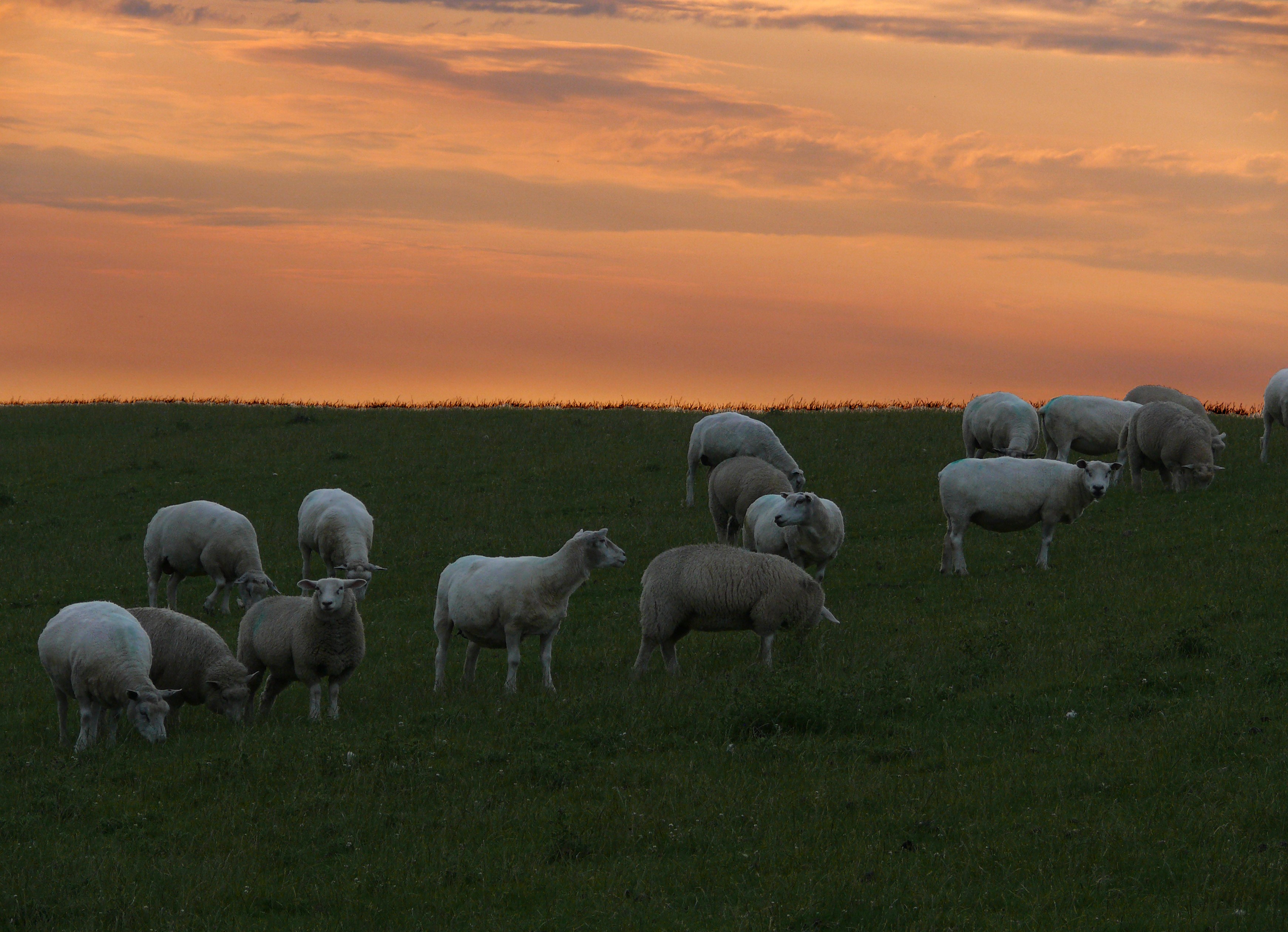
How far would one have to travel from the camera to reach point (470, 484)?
32094mm

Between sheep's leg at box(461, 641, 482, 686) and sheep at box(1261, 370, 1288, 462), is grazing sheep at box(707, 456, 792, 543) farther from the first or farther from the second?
sheep at box(1261, 370, 1288, 462)

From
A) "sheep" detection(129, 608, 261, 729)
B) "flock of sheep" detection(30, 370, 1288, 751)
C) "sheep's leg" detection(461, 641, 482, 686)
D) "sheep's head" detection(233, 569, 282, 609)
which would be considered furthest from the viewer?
"sheep's head" detection(233, 569, 282, 609)

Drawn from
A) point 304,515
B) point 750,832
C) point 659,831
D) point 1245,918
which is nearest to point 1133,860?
point 1245,918

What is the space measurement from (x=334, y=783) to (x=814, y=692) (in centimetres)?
462

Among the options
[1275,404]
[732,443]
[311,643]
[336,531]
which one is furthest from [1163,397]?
[311,643]

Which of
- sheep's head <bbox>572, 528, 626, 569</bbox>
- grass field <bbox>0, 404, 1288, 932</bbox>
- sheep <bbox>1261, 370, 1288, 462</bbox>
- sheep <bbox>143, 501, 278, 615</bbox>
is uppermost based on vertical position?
sheep <bbox>1261, 370, 1288, 462</bbox>

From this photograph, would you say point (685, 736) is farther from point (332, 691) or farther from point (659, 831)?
point (332, 691)

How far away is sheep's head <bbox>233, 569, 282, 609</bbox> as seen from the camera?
1927 cm

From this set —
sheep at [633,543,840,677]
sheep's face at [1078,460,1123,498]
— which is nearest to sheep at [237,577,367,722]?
sheep at [633,543,840,677]

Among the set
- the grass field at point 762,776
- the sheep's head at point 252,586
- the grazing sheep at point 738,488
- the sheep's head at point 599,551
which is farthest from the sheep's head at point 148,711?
the grazing sheep at point 738,488

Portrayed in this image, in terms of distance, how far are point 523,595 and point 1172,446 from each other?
15841mm

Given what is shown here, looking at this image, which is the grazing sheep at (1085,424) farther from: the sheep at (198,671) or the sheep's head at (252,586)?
the sheep at (198,671)

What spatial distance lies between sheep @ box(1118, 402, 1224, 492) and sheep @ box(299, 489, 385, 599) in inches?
581

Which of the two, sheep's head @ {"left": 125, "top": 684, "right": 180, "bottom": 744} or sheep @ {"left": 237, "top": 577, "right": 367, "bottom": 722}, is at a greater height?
sheep @ {"left": 237, "top": 577, "right": 367, "bottom": 722}
